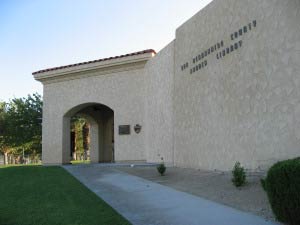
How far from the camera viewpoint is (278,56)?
31.2 ft

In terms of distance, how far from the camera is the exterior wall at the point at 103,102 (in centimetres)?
2042

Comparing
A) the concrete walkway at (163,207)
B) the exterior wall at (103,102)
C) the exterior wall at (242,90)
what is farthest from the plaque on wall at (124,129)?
the concrete walkway at (163,207)

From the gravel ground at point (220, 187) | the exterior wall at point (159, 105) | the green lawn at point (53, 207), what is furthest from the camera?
the exterior wall at point (159, 105)

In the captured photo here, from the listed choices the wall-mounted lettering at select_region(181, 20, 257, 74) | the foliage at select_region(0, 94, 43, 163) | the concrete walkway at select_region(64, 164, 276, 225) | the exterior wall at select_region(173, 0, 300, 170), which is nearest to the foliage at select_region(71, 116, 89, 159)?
the foliage at select_region(0, 94, 43, 163)

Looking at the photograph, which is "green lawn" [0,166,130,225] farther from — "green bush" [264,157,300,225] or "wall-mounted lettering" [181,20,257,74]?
"wall-mounted lettering" [181,20,257,74]

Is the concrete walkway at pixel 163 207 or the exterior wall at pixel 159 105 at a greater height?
the exterior wall at pixel 159 105

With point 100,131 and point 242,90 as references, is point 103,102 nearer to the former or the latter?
point 100,131

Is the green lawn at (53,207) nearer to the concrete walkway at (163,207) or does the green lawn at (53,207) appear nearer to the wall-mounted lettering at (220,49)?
the concrete walkway at (163,207)

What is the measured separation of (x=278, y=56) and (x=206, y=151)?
196 inches

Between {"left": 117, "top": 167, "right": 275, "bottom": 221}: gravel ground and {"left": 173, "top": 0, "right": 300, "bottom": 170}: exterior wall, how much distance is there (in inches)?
26.9

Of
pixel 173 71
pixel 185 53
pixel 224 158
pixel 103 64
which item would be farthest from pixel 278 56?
pixel 103 64

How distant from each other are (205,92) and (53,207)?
7.53 metres

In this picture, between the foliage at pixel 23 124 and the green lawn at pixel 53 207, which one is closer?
the green lawn at pixel 53 207

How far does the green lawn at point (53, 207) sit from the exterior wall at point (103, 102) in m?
8.95
